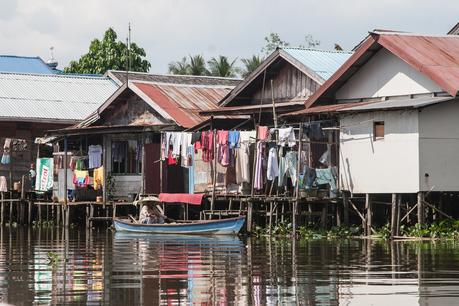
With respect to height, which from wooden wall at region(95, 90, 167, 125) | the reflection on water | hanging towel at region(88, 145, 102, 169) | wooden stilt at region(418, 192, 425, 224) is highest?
wooden wall at region(95, 90, 167, 125)

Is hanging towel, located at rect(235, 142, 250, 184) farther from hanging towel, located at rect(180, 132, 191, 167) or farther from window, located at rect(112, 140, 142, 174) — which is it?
window, located at rect(112, 140, 142, 174)

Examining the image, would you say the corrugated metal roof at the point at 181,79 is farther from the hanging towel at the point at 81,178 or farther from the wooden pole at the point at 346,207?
the wooden pole at the point at 346,207

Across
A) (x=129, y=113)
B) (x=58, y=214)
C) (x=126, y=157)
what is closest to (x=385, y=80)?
(x=126, y=157)

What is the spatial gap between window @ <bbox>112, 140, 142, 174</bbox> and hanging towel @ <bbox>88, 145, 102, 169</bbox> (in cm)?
50

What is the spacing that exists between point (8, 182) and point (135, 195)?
6748 millimetres

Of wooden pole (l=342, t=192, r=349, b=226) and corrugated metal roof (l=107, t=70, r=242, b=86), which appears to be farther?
corrugated metal roof (l=107, t=70, r=242, b=86)

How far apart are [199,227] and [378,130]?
5.24 m

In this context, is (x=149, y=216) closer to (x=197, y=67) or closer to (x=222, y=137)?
(x=222, y=137)

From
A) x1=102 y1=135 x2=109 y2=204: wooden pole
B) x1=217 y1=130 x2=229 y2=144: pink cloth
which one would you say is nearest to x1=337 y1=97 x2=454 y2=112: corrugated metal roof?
x1=217 y1=130 x2=229 y2=144: pink cloth

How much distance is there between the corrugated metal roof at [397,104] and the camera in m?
27.7

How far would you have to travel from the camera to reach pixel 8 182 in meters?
42.6

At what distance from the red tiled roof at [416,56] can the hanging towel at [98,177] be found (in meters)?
9.10

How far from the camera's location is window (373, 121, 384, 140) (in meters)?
29.1

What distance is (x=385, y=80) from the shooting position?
30.4 metres
